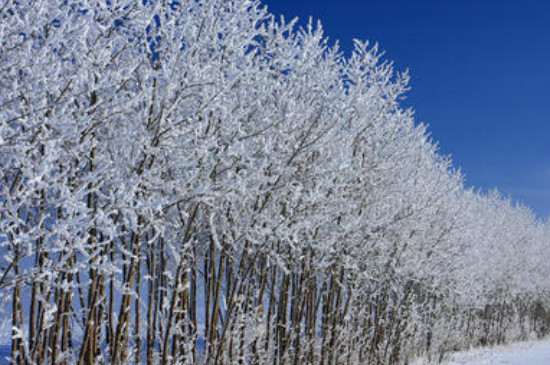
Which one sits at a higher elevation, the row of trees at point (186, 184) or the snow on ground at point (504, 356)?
the row of trees at point (186, 184)

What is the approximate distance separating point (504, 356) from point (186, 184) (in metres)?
16.7

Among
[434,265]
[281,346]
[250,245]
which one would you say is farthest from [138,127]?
[434,265]

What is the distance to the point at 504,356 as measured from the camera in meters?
17.7

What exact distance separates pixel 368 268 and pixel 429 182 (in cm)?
353

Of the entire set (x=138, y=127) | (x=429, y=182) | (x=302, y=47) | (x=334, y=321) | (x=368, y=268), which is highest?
(x=302, y=47)

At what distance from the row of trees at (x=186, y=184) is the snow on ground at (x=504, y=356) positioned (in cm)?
497

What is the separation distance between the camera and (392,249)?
29.8 feet

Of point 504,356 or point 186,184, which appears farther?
point 504,356

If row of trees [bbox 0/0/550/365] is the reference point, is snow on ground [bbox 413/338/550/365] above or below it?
below

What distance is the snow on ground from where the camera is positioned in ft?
49.0

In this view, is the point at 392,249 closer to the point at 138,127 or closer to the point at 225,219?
the point at 225,219

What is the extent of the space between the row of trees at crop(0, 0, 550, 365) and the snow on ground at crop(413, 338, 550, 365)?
4.97m

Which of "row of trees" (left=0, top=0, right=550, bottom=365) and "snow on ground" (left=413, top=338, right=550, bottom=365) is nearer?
"row of trees" (left=0, top=0, right=550, bottom=365)

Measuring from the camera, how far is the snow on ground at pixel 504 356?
14.9 metres
